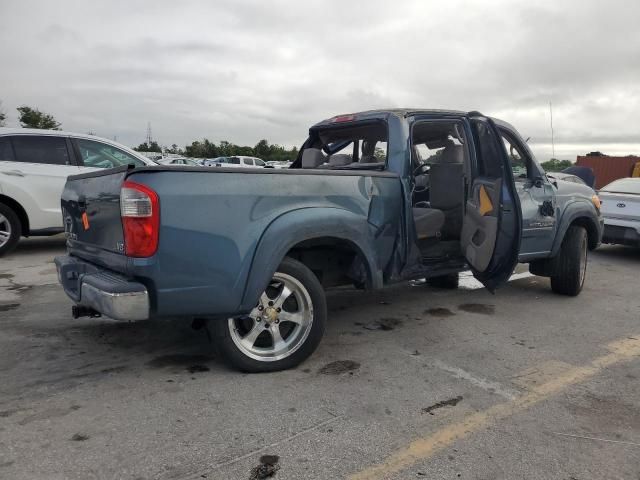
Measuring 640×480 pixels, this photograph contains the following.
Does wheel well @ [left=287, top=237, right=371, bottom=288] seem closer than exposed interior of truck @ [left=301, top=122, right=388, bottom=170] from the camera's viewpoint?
Yes

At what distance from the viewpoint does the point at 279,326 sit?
3646mm

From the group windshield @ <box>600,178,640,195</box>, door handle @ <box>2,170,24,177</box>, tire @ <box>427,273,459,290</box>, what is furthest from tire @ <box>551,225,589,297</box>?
door handle @ <box>2,170,24,177</box>

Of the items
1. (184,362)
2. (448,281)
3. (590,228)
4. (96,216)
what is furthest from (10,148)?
(590,228)

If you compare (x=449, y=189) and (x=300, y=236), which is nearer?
(x=300, y=236)

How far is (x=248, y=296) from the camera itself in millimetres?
3180

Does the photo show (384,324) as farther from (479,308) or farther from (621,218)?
(621,218)

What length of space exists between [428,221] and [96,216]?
266 cm

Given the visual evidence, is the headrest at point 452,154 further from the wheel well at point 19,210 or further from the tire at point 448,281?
the wheel well at point 19,210

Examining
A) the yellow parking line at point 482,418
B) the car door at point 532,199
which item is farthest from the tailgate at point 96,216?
the car door at point 532,199

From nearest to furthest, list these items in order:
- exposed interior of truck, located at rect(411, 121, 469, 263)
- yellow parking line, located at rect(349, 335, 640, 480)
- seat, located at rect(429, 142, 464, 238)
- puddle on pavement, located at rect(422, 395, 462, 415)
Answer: yellow parking line, located at rect(349, 335, 640, 480), puddle on pavement, located at rect(422, 395, 462, 415), exposed interior of truck, located at rect(411, 121, 469, 263), seat, located at rect(429, 142, 464, 238)

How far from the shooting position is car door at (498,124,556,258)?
5242 millimetres

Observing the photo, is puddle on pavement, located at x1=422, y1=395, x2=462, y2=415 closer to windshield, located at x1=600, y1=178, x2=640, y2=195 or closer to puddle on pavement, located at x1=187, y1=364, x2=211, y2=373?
puddle on pavement, located at x1=187, y1=364, x2=211, y2=373

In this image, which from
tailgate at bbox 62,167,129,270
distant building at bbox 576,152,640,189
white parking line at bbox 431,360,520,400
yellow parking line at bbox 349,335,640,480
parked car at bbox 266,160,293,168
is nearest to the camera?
yellow parking line at bbox 349,335,640,480

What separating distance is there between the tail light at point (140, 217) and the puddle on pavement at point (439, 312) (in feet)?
9.73
